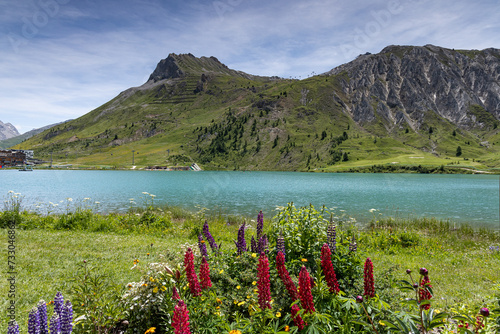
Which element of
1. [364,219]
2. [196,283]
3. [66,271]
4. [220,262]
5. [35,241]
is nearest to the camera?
[196,283]

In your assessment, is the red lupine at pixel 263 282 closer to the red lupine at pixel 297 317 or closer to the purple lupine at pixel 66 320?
the red lupine at pixel 297 317

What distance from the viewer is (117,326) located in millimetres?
5109

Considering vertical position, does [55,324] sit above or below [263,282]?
below

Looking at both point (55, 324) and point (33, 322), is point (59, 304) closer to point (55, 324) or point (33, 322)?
point (55, 324)

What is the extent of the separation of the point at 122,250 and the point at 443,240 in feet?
68.2

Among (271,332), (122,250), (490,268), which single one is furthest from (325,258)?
(490,268)

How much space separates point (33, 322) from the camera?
3137 millimetres

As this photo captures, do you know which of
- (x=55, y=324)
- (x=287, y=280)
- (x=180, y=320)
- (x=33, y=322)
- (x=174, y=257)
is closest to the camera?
(x=180, y=320)

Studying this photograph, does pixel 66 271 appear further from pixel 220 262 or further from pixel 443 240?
pixel 443 240

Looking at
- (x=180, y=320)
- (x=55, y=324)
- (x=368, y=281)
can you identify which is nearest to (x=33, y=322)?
(x=55, y=324)

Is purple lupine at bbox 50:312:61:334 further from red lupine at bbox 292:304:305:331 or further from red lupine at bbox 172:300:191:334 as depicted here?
red lupine at bbox 292:304:305:331

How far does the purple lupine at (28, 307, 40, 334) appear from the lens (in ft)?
10.0

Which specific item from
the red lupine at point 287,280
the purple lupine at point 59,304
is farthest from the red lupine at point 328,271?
the purple lupine at point 59,304

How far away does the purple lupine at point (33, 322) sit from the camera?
3.06 m
